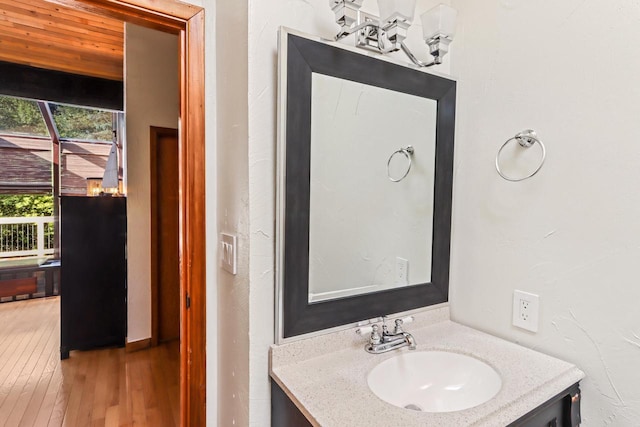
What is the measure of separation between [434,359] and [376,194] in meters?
0.60

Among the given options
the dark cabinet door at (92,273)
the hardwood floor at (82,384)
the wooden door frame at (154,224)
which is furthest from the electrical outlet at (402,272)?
the dark cabinet door at (92,273)

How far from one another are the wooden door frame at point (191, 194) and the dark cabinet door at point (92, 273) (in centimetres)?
221

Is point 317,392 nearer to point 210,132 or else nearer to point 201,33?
point 210,132

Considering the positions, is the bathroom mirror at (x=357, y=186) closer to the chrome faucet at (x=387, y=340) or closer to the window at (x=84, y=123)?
the chrome faucet at (x=387, y=340)

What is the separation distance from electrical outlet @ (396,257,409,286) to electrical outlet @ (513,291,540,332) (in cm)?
38

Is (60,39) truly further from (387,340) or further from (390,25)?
(387,340)

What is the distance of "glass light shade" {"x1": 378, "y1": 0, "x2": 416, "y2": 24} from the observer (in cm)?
105

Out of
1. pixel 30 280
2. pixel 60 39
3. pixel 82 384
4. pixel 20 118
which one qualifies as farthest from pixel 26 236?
pixel 82 384

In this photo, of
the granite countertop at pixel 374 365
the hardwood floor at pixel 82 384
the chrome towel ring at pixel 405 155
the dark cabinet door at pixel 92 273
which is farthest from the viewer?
the dark cabinet door at pixel 92 273

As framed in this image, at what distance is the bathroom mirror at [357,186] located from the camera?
101cm

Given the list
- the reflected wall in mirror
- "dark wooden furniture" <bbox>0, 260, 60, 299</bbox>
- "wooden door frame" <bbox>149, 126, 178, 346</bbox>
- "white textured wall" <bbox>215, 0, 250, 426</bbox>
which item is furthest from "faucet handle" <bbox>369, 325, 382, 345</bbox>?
"dark wooden furniture" <bbox>0, 260, 60, 299</bbox>

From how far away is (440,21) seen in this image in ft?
3.85

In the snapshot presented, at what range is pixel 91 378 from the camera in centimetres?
255

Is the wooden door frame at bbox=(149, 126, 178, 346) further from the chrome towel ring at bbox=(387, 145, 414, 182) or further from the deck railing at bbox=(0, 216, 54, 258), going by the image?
the deck railing at bbox=(0, 216, 54, 258)
